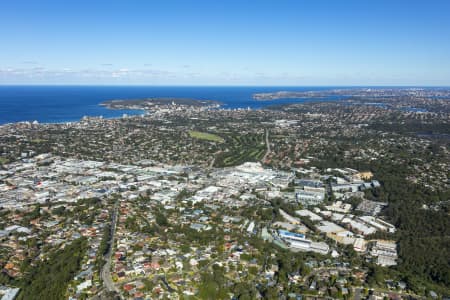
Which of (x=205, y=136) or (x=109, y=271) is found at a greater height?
(x=205, y=136)

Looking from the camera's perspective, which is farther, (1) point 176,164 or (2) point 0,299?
(1) point 176,164

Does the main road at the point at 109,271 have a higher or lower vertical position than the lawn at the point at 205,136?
lower

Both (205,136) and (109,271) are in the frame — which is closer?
(109,271)

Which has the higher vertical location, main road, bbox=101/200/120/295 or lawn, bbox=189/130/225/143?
lawn, bbox=189/130/225/143

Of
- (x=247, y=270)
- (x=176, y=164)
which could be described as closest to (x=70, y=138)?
(x=176, y=164)

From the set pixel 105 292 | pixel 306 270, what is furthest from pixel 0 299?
pixel 306 270

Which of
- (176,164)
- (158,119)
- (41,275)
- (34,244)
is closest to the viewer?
(41,275)

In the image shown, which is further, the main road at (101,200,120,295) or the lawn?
the lawn

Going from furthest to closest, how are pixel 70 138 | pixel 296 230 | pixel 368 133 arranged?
pixel 368 133 < pixel 70 138 < pixel 296 230

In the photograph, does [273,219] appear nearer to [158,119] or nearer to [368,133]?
[368,133]

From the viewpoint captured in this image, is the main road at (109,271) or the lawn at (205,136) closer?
the main road at (109,271)
